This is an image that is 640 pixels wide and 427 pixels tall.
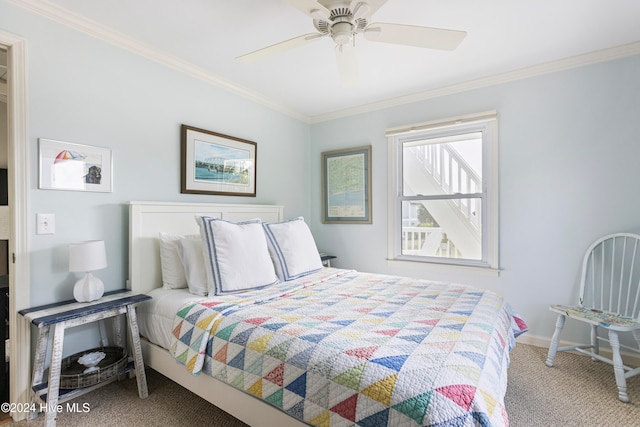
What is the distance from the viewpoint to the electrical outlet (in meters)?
1.84

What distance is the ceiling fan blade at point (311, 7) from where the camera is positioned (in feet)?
4.75

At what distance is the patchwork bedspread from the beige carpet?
0.41 meters

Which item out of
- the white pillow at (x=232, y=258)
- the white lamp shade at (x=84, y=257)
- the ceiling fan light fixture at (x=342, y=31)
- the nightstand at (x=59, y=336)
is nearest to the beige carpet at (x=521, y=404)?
the nightstand at (x=59, y=336)

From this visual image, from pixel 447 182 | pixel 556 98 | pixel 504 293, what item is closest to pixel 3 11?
pixel 447 182

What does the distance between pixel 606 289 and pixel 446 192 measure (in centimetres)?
148

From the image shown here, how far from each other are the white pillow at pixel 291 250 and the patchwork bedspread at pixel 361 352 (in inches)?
16.0

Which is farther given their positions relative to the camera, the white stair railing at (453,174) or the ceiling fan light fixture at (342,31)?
the white stair railing at (453,174)

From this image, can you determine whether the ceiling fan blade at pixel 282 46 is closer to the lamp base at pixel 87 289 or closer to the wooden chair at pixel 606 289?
the lamp base at pixel 87 289

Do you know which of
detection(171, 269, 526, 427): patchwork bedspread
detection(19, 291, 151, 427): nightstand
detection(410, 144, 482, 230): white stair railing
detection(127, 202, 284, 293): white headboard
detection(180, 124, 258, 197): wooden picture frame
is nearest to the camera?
detection(171, 269, 526, 427): patchwork bedspread

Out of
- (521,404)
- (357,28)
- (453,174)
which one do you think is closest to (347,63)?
(357,28)

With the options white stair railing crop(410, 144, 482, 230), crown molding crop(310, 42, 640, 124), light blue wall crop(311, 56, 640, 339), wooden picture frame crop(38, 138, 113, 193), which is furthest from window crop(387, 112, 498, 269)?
wooden picture frame crop(38, 138, 113, 193)

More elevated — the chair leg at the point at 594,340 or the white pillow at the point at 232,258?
the white pillow at the point at 232,258

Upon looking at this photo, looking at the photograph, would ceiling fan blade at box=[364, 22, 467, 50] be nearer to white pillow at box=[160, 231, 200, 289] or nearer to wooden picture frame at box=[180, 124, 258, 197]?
wooden picture frame at box=[180, 124, 258, 197]

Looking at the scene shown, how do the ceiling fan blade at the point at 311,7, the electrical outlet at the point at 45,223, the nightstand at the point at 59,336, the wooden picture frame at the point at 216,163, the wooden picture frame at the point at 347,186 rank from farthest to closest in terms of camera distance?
the wooden picture frame at the point at 347,186
the wooden picture frame at the point at 216,163
the electrical outlet at the point at 45,223
the nightstand at the point at 59,336
the ceiling fan blade at the point at 311,7
